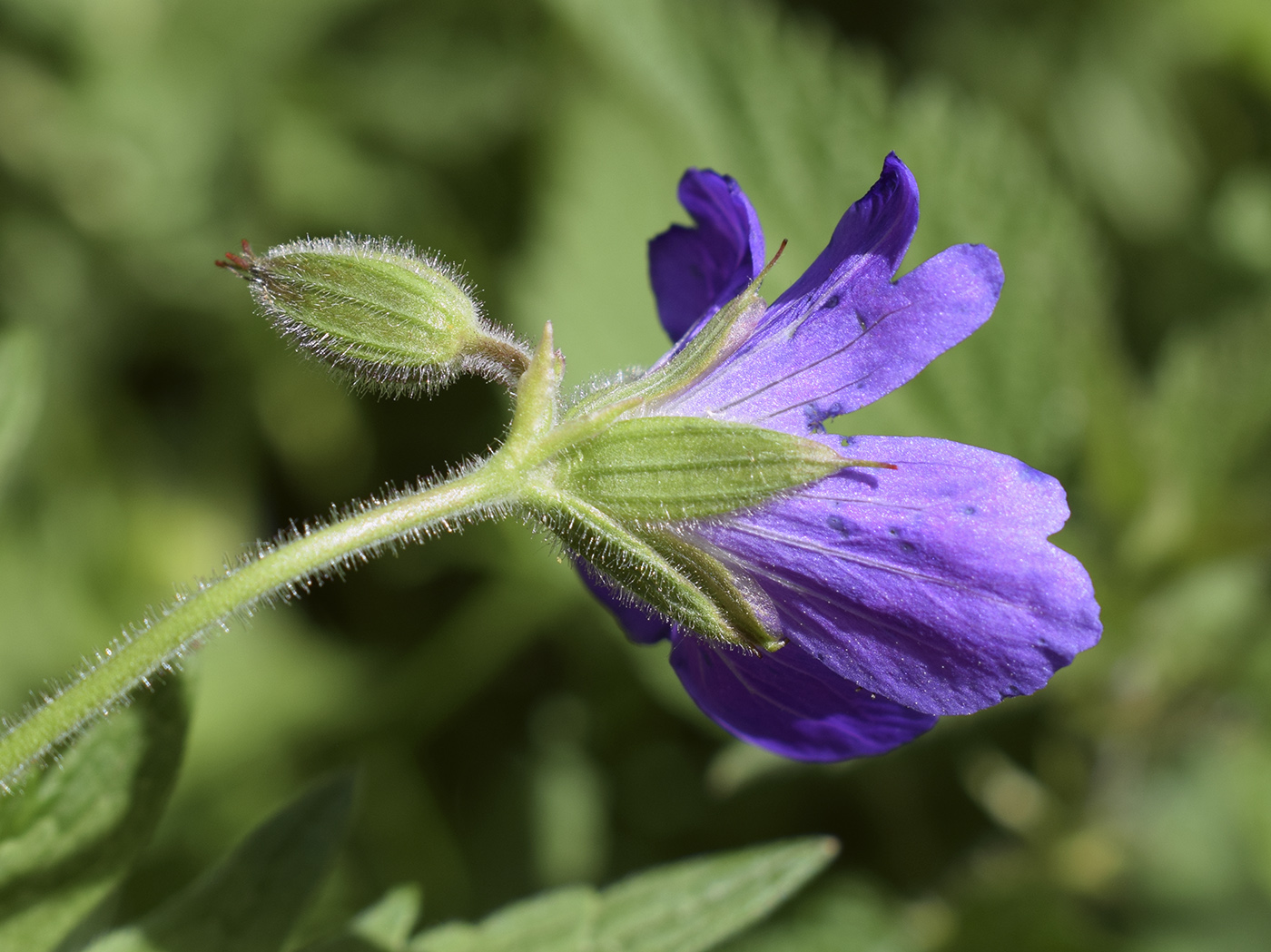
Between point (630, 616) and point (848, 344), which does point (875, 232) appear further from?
point (630, 616)

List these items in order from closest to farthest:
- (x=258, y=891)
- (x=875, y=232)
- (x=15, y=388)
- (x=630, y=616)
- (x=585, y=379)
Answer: (x=875, y=232) → (x=258, y=891) → (x=630, y=616) → (x=15, y=388) → (x=585, y=379)

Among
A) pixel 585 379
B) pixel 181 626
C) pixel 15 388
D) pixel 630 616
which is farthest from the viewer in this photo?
pixel 585 379

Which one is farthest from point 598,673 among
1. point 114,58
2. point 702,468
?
point 114,58

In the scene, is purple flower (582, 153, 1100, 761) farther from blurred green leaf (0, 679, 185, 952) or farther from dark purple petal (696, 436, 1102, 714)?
blurred green leaf (0, 679, 185, 952)

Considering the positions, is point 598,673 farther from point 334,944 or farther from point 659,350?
point 334,944

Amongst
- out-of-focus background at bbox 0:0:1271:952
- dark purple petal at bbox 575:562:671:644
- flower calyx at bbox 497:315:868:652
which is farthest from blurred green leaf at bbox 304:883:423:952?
out-of-focus background at bbox 0:0:1271:952

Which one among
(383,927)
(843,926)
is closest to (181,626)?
(383,927)
